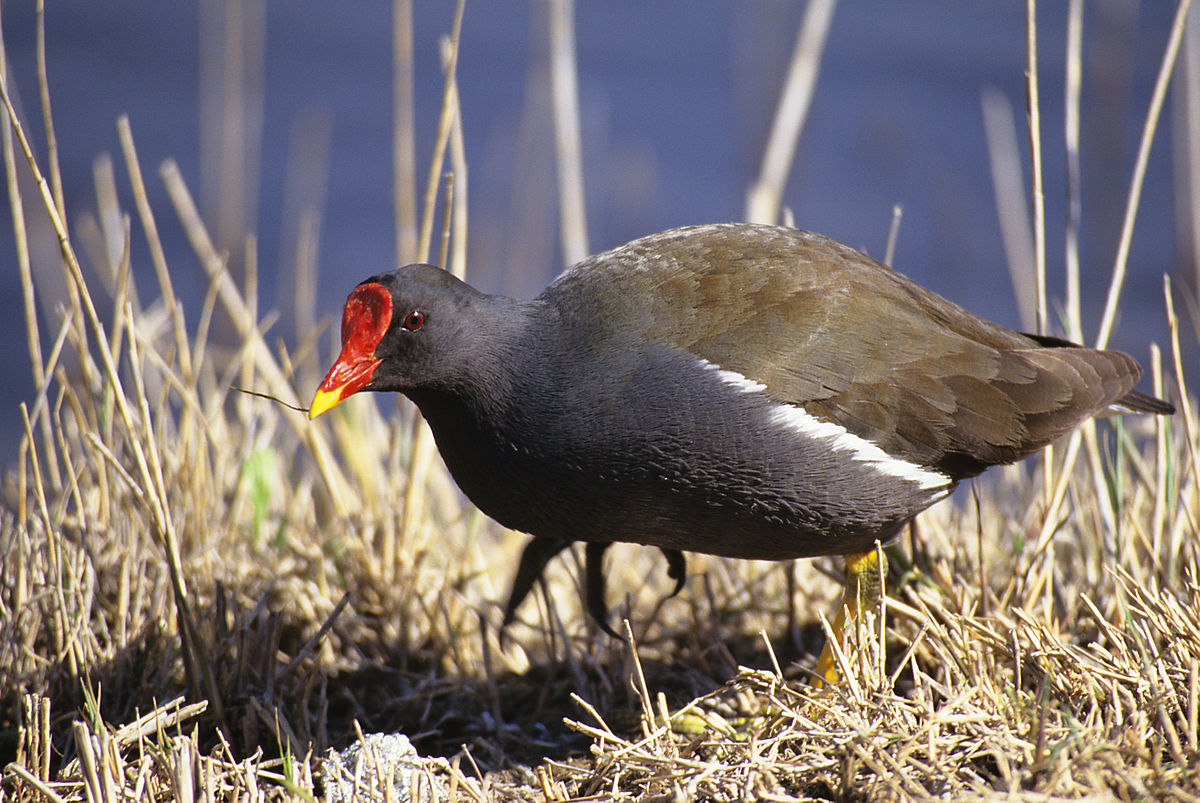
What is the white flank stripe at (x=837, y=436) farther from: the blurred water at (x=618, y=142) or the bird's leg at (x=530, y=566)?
the blurred water at (x=618, y=142)

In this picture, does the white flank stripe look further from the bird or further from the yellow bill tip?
the yellow bill tip

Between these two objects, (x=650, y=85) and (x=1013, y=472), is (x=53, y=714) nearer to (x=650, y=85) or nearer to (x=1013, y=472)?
(x=1013, y=472)

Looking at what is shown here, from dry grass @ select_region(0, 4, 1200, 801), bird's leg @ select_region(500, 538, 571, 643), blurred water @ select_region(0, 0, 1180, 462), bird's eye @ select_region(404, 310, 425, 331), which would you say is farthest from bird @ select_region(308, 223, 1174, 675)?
blurred water @ select_region(0, 0, 1180, 462)

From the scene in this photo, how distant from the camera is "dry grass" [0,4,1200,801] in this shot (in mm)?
1842

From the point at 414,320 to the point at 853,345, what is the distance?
89 cm

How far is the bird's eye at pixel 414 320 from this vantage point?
213cm

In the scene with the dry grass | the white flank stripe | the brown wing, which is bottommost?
the dry grass

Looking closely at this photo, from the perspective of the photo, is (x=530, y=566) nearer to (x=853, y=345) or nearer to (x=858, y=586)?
(x=858, y=586)

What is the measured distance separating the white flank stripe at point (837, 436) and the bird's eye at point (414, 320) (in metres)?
0.55

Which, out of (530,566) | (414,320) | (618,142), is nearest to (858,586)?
(530,566)

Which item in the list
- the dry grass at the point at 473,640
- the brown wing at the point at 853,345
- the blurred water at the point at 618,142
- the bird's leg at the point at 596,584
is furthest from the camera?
the blurred water at the point at 618,142

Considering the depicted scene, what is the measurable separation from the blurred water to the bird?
312cm

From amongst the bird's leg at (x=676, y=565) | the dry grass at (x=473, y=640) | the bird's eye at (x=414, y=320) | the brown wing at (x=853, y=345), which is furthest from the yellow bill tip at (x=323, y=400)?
the bird's leg at (x=676, y=565)

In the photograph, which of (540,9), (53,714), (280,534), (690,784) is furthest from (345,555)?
(540,9)
